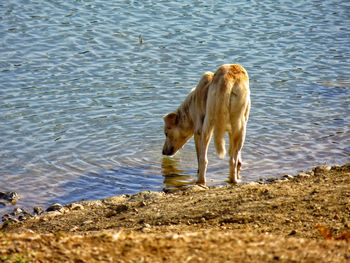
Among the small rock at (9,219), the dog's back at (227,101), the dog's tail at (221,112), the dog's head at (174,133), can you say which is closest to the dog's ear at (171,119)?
the dog's head at (174,133)

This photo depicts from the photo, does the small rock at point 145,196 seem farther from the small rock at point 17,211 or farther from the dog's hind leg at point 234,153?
the small rock at point 17,211

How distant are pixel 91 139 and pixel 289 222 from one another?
240 inches

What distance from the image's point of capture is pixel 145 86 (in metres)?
14.6

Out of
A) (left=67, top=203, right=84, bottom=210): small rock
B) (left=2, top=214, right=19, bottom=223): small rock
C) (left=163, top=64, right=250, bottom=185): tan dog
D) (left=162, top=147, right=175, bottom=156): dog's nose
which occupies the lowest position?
(left=2, top=214, right=19, bottom=223): small rock

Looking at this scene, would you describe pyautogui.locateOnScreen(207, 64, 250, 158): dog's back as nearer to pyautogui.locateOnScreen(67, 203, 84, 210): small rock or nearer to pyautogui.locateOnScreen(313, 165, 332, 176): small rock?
pyautogui.locateOnScreen(313, 165, 332, 176): small rock

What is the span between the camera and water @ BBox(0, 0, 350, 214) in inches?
428

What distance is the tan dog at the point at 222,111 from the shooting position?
355 inches

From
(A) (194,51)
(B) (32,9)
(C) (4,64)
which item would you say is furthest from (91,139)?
(B) (32,9)

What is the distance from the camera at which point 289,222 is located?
6.81m

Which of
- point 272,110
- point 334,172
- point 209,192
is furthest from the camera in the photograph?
point 272,110

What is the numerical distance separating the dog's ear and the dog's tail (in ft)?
6.51

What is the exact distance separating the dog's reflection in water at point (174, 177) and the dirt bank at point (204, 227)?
1.13 metres

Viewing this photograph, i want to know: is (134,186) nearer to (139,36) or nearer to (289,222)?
(289,222)

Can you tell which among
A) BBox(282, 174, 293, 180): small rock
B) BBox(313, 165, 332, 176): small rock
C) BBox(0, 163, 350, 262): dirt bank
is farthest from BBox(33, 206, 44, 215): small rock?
BBox(313, 165, 332, 176): small rock
